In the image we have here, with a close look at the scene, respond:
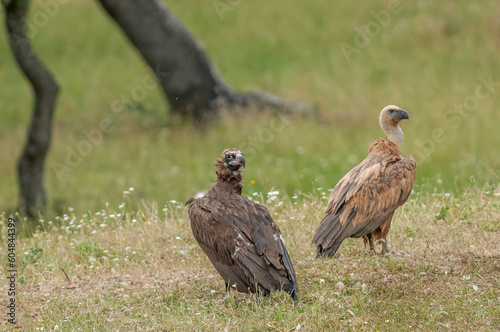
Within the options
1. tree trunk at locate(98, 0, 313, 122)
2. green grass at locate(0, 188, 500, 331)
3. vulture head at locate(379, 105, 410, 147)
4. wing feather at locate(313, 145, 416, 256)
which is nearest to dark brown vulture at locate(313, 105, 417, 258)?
wing feather at locate(313, 145, 416, 256)

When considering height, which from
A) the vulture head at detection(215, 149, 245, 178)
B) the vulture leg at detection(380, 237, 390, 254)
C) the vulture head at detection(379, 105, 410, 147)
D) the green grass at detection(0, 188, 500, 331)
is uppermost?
the vulture head at detection(379, 105, 410, 147)

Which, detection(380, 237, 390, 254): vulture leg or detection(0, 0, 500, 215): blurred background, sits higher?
detection(0, 0, 500, 215): blurred background

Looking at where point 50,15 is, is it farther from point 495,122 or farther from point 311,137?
point 495,122

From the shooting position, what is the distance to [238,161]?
7020mm

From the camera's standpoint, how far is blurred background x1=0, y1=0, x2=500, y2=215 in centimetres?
1416

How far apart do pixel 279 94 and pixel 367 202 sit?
39.8 ft

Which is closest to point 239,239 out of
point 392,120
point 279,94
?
point 392,120

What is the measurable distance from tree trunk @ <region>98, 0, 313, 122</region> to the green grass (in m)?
8.27

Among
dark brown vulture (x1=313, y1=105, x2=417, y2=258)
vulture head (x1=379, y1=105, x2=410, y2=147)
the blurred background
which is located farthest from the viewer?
the blurred background

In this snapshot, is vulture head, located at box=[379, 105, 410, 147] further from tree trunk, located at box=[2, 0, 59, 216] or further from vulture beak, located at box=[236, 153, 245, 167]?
tree trunk, located at box=[2, 0, 59, 216]

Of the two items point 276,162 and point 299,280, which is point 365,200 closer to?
point 299,280

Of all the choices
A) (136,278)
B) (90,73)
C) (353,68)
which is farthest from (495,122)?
(90,73)

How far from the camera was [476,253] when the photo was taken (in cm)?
716

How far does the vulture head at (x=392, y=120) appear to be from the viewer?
8039mm
